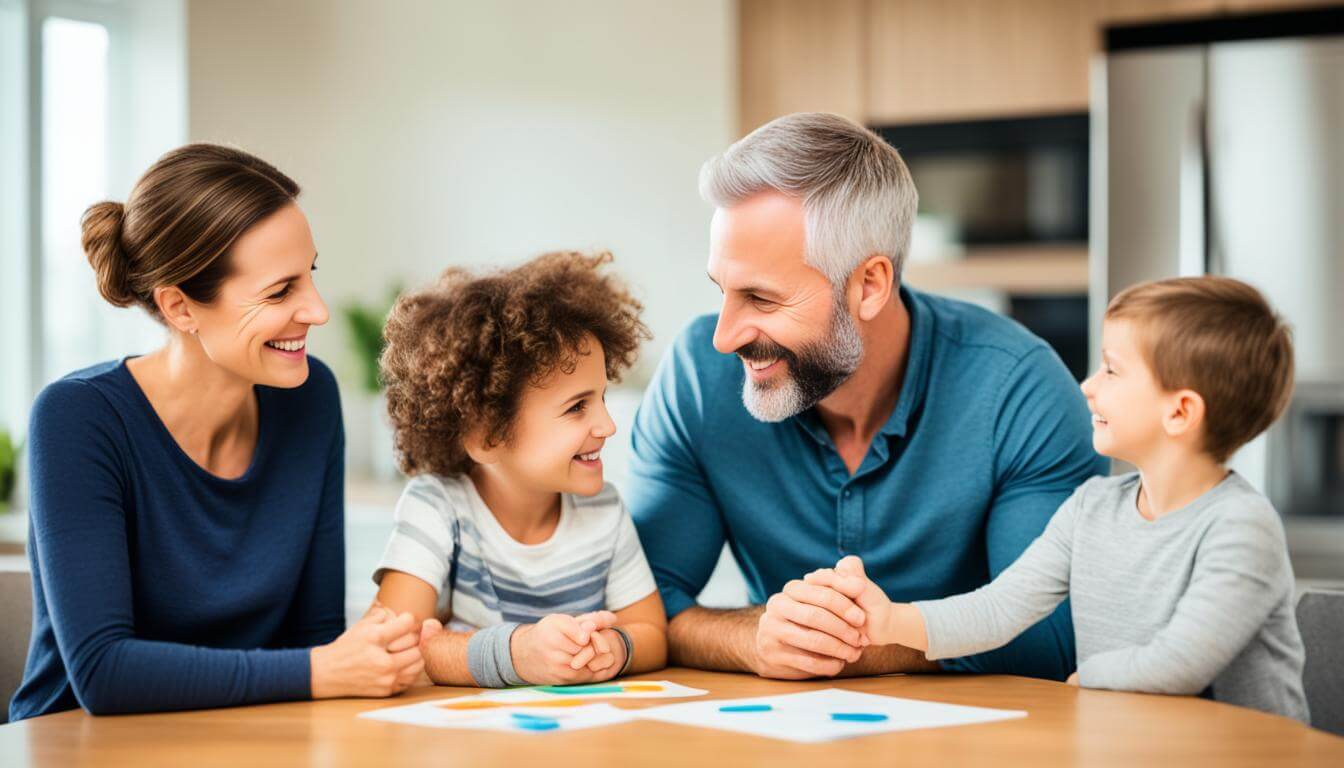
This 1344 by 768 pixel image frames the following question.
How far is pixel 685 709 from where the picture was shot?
1333mm

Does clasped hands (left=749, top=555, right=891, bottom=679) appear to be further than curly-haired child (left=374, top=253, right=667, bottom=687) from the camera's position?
No

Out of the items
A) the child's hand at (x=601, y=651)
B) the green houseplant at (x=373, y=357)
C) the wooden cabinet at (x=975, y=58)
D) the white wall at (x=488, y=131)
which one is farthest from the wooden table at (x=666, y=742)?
the white wall at (x=488, y=131)

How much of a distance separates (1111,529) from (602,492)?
67cm

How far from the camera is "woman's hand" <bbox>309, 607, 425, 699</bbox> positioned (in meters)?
1.42

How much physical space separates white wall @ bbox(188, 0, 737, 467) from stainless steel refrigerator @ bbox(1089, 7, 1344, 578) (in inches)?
57.7

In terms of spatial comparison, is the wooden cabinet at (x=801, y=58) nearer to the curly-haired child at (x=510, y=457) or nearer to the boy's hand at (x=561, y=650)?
the curly-haired child at (x=510, y=457)

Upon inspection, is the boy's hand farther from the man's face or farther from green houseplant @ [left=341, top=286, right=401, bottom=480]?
green houseplant @ [left=341, top=286, right=401, bottom=480]

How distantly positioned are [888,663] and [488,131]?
12.7ft

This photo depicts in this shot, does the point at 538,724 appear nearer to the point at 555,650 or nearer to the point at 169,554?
the point at 555,650

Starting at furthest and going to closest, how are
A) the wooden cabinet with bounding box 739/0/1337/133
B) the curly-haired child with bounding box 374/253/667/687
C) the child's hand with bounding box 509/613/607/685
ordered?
the wooden cabinet with bounding box 739/0/1337/133 → the curly-haired child with bounding box 374/253/667/687 → the child's hand with bounding box 509/613/607/685

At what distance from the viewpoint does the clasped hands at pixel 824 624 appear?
150 cm

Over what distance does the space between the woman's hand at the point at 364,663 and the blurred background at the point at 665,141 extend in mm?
1884

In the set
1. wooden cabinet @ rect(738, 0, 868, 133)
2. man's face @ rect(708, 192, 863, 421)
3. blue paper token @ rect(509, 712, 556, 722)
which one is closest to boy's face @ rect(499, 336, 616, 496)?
man's face @ rect(708, 192, 863, 421)

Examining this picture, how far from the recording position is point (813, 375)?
1.85 m
